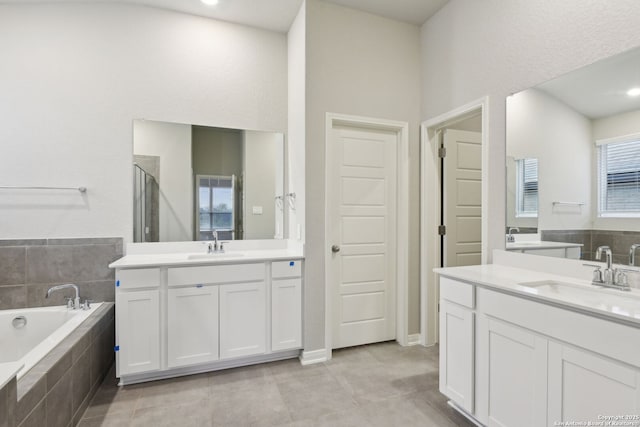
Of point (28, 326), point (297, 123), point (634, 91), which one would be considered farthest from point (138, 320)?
point (634, 91)

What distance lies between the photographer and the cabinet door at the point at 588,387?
117 cm

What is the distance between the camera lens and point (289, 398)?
219cm

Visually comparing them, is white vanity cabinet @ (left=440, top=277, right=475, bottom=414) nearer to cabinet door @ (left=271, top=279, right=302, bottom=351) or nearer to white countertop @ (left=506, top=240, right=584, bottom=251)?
white countertop @ (left=506, top=240, right=584, bottom=251)

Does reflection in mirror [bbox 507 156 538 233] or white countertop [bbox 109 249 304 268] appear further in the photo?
white countertop [bbox 109 249 304 268]

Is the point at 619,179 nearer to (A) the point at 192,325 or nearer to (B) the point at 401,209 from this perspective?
(B) the point at 401,209

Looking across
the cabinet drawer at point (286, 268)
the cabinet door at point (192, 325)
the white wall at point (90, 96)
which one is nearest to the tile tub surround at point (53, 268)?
the white wall at point (90, 96)

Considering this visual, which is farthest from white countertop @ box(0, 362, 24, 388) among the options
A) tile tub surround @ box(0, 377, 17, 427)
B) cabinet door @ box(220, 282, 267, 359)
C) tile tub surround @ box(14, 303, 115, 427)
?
cabinet door @ box(220, 282, 267, 359)

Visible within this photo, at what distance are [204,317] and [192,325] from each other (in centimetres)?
10

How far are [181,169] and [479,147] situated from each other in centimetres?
293

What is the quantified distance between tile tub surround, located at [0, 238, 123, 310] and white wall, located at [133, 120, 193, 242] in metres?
0.43

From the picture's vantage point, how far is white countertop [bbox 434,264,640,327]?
124 centimetres

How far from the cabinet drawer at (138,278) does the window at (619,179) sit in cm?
288

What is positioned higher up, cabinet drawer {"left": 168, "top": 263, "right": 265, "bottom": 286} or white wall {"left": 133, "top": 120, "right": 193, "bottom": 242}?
white wall {"left": 133, "top": 120, "right": 193, "bottom": 242}

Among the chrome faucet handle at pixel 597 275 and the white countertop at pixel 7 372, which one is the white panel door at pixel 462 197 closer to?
the chrome faucet handle at pixel 597 275
